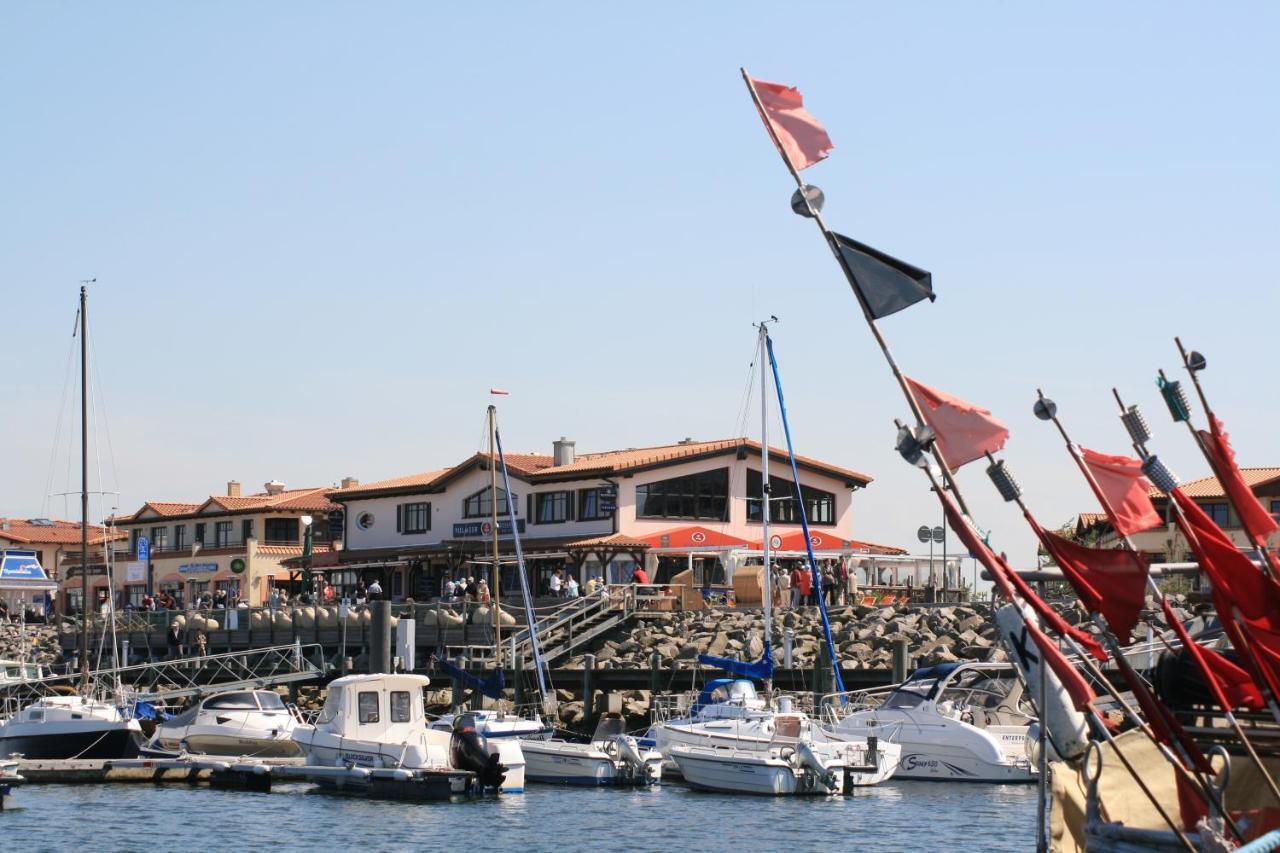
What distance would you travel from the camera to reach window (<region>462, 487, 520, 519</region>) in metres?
70.8

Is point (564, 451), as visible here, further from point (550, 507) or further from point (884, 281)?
point (884, 281)

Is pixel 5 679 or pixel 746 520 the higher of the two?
pixel 746 520

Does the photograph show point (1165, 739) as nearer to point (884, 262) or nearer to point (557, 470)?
point (884, 262)

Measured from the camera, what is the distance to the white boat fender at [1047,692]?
14.1 meters

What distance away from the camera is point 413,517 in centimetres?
7569

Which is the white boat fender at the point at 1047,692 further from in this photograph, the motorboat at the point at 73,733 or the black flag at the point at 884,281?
the motorboat at the point at 73,733

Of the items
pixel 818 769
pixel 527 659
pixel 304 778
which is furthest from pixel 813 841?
pixel 527 659

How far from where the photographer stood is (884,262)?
14023 mm

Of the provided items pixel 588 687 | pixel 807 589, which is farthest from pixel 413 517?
pixel 588 687

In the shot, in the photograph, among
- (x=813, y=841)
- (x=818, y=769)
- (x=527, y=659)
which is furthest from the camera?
(x=527, y=659)

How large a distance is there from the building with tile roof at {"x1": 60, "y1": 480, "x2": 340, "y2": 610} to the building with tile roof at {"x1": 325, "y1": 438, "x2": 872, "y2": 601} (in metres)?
11.9

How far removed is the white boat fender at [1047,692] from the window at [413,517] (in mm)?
61400

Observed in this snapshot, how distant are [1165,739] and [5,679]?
4377 cm

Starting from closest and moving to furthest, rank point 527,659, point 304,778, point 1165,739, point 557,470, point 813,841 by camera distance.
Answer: point 1165,739 → point 813,841 → point 304,778 → point 527,659 → point 557,470
